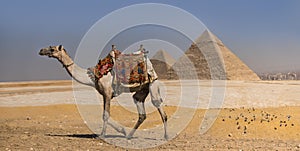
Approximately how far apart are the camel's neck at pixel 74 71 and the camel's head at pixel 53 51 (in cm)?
11

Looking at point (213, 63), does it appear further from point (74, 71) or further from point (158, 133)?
point (74, 71)

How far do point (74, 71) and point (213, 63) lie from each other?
255ft

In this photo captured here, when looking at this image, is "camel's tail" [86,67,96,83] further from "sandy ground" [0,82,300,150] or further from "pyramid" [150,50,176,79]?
"pyramid" [150,50,176,79]

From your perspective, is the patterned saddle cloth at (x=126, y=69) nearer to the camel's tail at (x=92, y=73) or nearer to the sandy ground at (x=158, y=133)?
the camel's tail at (x=92, y=73)

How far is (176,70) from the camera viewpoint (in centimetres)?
7712

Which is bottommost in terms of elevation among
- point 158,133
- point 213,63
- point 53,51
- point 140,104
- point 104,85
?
point 158,133

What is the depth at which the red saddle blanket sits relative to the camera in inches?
390

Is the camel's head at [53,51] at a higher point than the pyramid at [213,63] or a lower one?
lower

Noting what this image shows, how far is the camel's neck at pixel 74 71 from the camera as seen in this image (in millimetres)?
10344

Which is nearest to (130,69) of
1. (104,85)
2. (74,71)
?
(104,85)

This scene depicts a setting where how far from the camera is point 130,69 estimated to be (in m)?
10.0

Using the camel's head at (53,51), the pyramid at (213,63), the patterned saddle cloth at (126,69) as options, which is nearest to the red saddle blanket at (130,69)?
the patterned saddle cloth at (126,69)

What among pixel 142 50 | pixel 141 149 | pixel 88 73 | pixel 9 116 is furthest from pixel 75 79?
pixel 9 116

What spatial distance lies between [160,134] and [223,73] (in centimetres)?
7032
